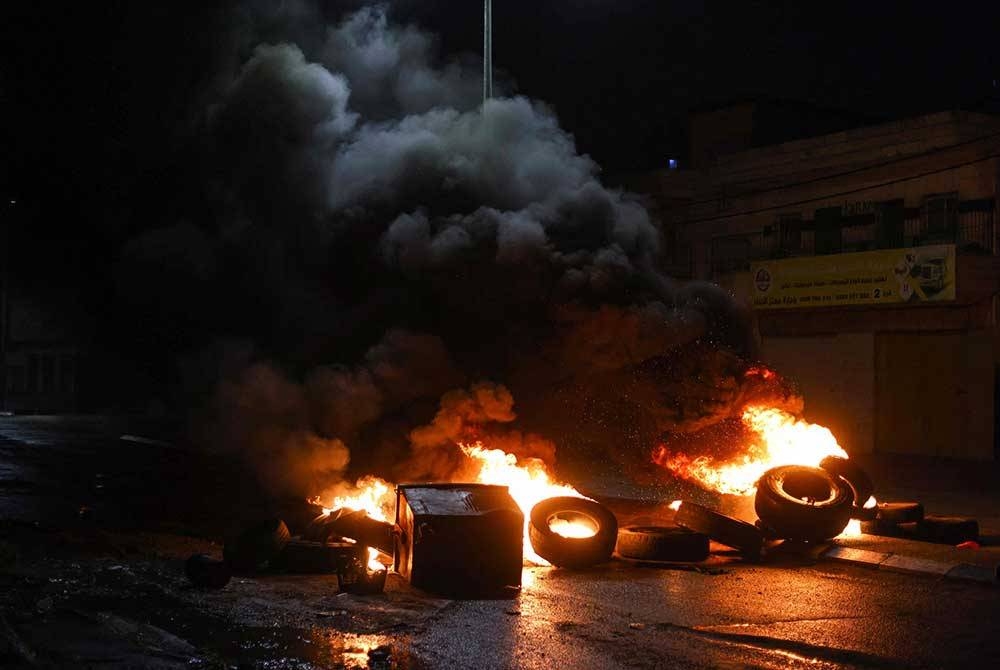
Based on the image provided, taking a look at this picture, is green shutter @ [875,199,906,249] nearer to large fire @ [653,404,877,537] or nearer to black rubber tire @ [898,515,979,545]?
large fire @ [653,404,877,537]

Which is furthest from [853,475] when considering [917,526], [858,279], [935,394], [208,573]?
[935,394]

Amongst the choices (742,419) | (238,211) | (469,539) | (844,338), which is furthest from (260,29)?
(844,338)

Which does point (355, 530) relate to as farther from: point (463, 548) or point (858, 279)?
point (858, 279)

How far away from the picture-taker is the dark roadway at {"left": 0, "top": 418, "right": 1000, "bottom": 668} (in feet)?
22.6

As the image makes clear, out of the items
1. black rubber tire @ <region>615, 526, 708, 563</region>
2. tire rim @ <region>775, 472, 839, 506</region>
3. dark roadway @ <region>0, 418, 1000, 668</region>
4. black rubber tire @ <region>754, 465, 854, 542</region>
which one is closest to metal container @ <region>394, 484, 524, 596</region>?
dark roadway @ <region>0, 418, 1000, 668</region>

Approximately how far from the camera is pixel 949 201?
24234 millimetres

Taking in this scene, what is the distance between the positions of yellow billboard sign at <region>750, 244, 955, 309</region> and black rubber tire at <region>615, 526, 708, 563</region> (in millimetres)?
14853

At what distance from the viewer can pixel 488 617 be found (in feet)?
27.0

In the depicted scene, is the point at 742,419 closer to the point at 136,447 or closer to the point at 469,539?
the point at 469,539

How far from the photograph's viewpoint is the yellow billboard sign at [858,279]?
23.2 meters

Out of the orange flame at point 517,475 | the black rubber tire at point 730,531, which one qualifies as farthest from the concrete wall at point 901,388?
the black rubber tire at point 730,531

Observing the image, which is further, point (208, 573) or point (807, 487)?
point (807, 487)

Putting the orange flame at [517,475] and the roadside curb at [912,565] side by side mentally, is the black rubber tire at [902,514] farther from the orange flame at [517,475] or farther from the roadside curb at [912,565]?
the orange flame at [517,475]

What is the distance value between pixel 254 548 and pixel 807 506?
6.21m
